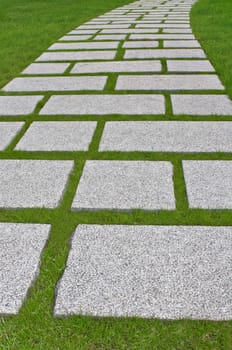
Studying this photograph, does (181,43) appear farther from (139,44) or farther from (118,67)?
(118,67)

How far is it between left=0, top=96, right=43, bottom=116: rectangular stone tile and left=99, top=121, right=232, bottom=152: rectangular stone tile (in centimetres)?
86

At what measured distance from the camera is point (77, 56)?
5.40m

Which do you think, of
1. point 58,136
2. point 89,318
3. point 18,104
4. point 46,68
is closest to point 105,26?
point 46,68

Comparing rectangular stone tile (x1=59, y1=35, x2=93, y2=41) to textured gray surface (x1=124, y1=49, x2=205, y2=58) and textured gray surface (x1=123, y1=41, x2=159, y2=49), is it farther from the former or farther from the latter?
textured gray surface (x1=124, y1=49, x2=205, y2=58)

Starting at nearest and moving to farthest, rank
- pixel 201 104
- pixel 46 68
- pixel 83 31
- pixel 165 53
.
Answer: pixel 201 104
pixel 46 68
pixel 165 53
pixel 83 31

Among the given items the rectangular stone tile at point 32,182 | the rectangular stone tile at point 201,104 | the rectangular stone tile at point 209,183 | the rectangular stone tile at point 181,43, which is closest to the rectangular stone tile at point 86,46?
the rectangular stone tile at point 181,43

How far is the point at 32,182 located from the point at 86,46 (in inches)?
167

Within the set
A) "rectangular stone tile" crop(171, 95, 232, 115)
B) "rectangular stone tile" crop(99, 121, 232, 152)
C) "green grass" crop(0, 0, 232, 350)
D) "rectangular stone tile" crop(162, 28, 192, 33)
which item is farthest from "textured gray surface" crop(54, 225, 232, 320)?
"rectangular stone tile" crop(162, 28, 192, 33)

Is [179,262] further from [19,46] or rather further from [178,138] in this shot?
[19,46]

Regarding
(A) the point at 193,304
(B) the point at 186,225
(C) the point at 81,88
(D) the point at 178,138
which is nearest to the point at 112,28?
(C) the point at 81,88

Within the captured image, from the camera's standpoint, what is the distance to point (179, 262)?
5.36 feet

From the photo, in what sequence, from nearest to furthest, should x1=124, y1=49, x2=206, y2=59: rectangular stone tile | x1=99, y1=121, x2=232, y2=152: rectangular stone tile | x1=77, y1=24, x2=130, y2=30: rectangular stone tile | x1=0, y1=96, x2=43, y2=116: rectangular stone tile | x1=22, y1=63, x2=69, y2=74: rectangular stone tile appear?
1. x1=99, y1=121, x2=232, y2=152: rectangular stone tile
2. x1=0, y1=96, x2=43, y2=116: rectangular stone tile
3. x1=22, y1=63, x2=69, y2=74: rectangular stone tile
4. x1=124, y1=49, x2=206, y2=59: rectangular stone tile
5. x1=77, y1=24, x2=130, y2=30: rectangular stone tile

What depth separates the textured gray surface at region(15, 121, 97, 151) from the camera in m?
2.72

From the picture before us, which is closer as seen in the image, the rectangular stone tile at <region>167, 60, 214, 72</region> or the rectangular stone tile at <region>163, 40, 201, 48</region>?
the rectangular stone tile at <region>167, 60, 214, 72</region>
